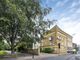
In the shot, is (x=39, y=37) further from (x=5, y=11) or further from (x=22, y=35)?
(x=5, y=11)

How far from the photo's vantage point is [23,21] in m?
29.3

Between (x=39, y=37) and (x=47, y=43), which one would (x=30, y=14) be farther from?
(x=47, y=43)

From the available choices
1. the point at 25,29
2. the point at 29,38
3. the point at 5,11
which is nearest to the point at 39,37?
the point at 29,38

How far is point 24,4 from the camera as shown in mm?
31375

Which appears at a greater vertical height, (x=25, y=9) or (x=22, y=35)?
(x=25, y=9)

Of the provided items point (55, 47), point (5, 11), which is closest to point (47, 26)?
point (5, 11)

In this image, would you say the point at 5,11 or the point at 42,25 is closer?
the point at 5,11

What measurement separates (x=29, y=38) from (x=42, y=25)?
317 centimetres

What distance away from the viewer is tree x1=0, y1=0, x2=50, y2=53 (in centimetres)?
2809

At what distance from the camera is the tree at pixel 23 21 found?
92.2 ft

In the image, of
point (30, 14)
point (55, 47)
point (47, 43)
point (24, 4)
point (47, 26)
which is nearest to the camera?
point (24, 4)

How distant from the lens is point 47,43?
282 ft

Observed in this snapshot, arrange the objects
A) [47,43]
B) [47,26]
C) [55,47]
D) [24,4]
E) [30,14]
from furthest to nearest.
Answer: [47,43], [55,47], [47,26], [30,14], [24,4]

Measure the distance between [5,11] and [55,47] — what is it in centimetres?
5489
